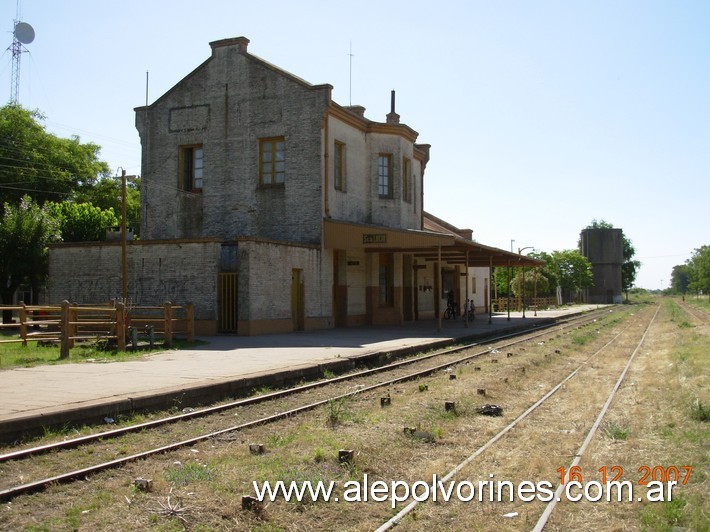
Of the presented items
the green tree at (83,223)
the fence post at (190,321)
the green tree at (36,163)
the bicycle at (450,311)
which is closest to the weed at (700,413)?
the fence post at (190,321)

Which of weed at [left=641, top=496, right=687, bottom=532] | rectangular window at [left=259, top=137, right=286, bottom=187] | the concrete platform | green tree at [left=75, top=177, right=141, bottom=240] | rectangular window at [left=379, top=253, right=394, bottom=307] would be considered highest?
green tree at [left=75, top=177, right=141, bottom=240]

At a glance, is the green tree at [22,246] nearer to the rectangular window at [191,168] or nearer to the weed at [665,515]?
the rectangular window at [191,168]

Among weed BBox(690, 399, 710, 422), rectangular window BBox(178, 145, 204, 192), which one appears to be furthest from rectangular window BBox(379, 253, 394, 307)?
weed BBox(690, 399, 710, 422)

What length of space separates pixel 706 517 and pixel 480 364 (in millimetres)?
10689

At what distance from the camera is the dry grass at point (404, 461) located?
17.2 ft

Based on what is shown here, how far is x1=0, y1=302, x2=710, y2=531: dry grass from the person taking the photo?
5246 millimetres

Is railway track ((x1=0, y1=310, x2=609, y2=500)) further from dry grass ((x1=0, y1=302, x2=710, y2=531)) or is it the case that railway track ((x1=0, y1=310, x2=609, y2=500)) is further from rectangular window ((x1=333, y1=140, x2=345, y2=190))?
rectangular window ((x1=333, y1=140, x2=345, y2=190))

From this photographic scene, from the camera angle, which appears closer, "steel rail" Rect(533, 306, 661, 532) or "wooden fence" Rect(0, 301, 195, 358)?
"steel rail" Rect(533, 306, 661, 532)

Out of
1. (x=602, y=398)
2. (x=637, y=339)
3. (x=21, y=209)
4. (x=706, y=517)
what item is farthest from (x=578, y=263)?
(x=706, y=517)

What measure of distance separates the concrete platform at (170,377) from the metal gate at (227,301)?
1.28m

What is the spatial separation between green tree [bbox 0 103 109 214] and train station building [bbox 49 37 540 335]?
69.8ft

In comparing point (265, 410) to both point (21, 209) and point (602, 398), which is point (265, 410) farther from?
point (21, 209)

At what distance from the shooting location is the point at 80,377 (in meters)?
11.5

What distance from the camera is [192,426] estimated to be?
8.82m
